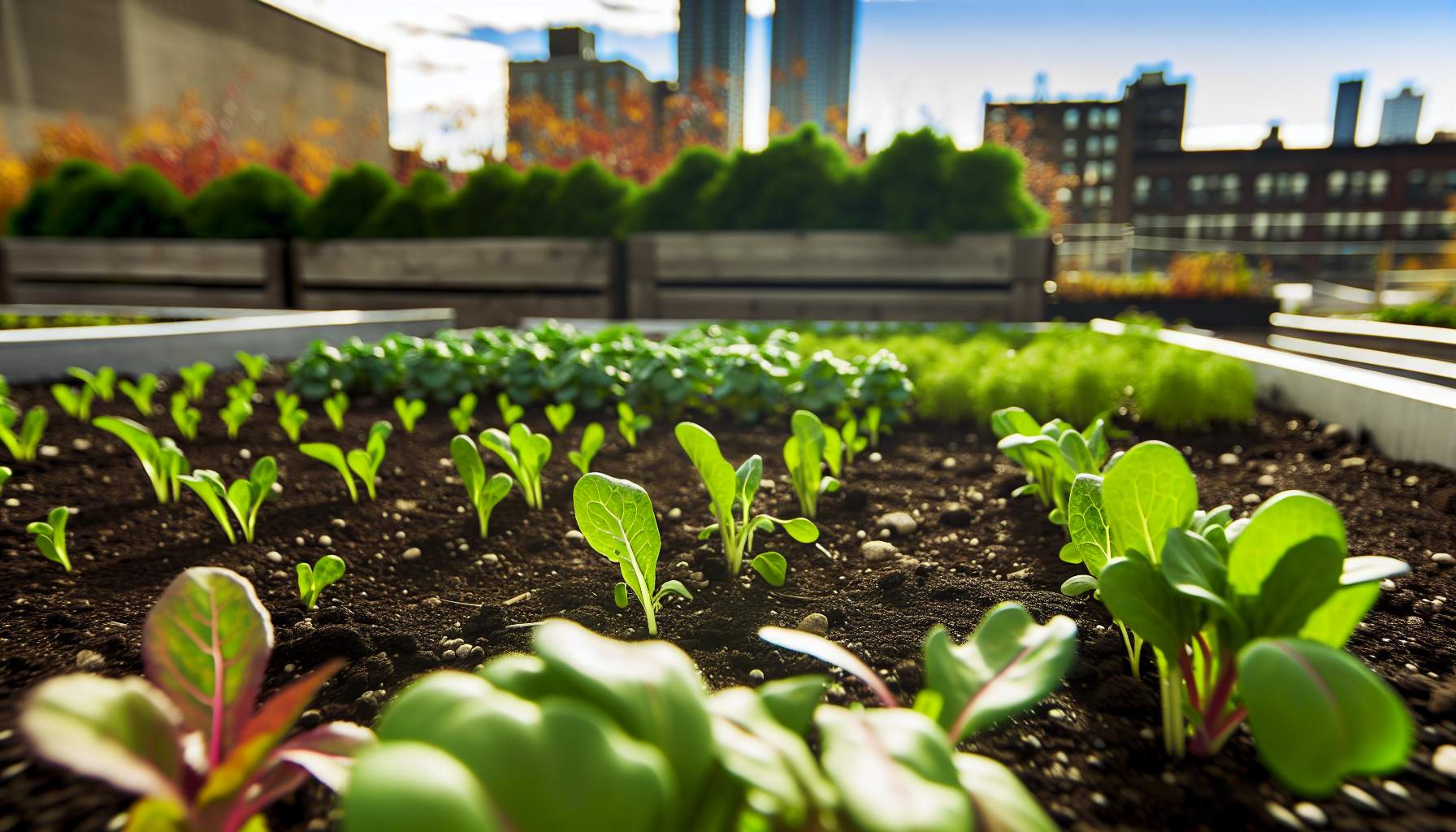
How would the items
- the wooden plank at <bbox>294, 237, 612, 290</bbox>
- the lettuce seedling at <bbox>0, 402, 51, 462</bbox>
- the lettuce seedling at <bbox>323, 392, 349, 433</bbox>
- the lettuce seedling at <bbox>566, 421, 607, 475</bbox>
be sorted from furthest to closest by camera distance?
the wooden plank at <bbox>294, 237, 612, 290</bbox> → the lettuce seedling at <bbox>323, 392, 349, 433</bbox> → the lettuce seedling at <bbox>0, 402, 51, 462</bbox> → the lettuce seedling at <bbox>566, 421, 607, 475</bbox>

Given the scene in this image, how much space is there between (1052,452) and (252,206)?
7353 millimetres

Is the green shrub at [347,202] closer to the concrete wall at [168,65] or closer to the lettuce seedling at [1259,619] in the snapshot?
the lettuce seedling at [1259,619]

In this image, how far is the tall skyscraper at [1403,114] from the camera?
74.1 m

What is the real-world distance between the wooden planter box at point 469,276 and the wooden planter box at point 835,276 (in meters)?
0.38

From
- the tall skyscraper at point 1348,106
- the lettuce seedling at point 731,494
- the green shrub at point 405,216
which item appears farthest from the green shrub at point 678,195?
the tall skyscraper at point 1348,106

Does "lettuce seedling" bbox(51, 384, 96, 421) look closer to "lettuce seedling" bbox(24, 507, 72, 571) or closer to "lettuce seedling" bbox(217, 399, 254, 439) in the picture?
"lettuce seedling" bbox(217, 399, 254, 439)

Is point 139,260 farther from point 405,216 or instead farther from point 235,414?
point 235,414

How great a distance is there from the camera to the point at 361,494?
196 cm

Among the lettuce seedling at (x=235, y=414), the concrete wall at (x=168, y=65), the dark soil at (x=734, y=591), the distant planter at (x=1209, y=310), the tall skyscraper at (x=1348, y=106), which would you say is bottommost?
the dark soil at (x=734, y=591)

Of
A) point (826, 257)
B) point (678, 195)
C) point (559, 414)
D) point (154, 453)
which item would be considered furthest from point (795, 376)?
point (678, 195)

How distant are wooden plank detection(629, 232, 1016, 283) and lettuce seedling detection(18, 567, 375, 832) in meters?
5.08

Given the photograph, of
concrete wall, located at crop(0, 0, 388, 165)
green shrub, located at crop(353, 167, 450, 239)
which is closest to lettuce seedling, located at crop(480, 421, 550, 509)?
green shrub, located at crop(353, 167, 450, 239)

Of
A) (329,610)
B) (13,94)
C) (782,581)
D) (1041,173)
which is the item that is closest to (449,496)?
(329,610)

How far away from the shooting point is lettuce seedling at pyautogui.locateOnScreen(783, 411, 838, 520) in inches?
62.4
